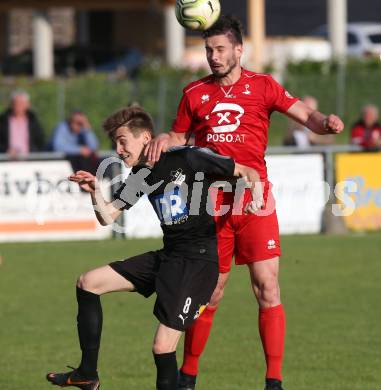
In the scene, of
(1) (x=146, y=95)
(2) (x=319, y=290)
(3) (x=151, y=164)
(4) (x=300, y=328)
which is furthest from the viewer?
(1) (x=146, y=95)

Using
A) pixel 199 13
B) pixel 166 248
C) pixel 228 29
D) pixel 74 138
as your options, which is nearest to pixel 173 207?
pixel 166 248

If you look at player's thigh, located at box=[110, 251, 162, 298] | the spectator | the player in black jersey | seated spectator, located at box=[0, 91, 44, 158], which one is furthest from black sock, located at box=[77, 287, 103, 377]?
seated spectator, located at box=[0, 91, 44, 158]

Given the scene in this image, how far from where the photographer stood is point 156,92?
26.9 meters

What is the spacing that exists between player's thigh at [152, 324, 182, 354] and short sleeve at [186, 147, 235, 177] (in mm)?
927

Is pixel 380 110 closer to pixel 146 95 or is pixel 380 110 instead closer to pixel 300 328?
pixel 146 95

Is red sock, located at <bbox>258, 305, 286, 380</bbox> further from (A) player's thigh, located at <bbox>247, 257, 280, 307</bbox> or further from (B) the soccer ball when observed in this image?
(B) the soccer ball

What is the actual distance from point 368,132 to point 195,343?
33.0 feet

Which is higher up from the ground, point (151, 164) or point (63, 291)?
point (151, 164)

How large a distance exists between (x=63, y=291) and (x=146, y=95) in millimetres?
14893

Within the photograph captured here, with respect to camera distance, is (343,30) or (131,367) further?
(343,30)

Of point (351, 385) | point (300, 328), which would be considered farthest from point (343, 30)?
point (351, 385)

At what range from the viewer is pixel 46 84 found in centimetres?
2750

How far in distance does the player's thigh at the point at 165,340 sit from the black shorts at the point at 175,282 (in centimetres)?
3

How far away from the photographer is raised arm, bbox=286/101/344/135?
7.53 meters
